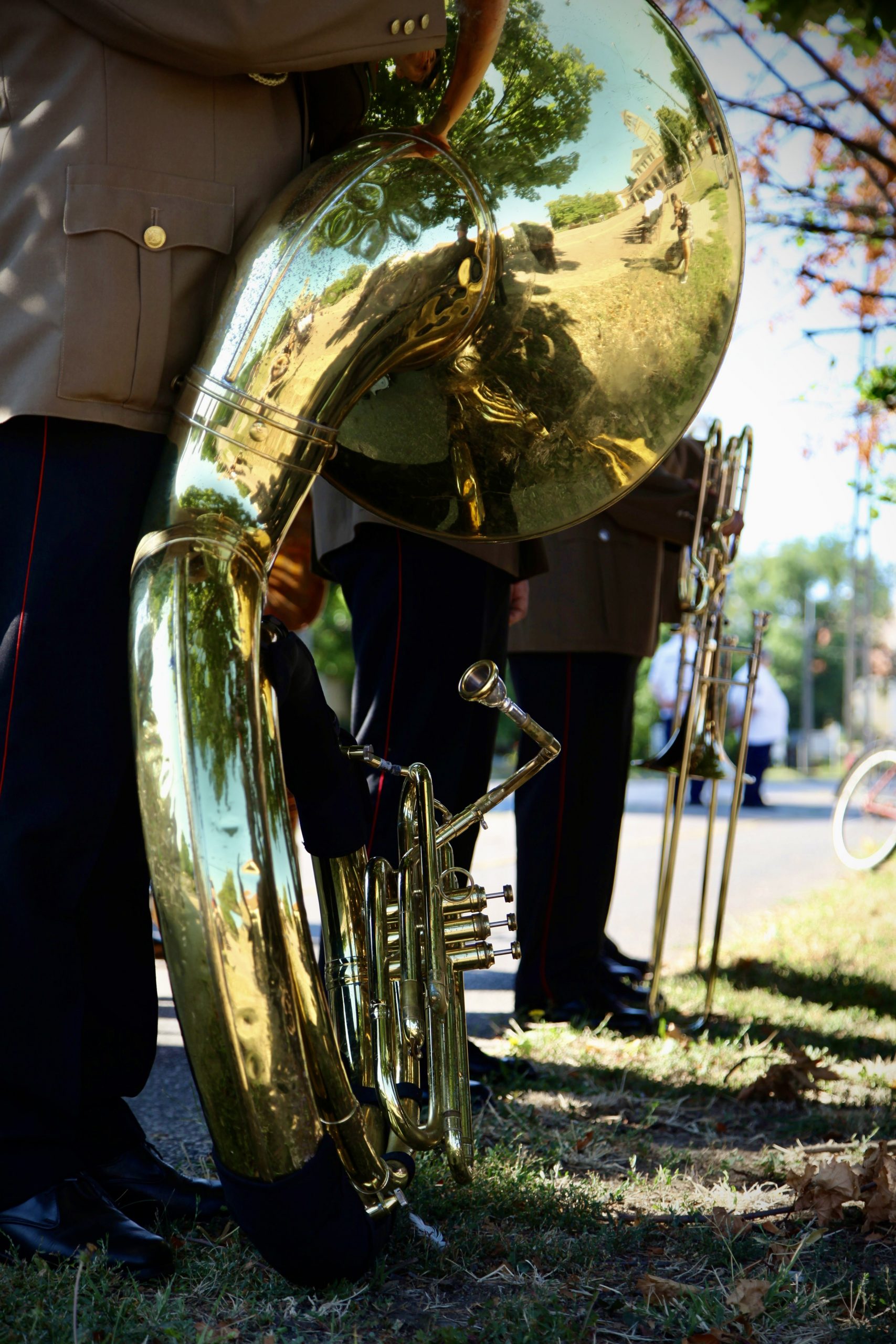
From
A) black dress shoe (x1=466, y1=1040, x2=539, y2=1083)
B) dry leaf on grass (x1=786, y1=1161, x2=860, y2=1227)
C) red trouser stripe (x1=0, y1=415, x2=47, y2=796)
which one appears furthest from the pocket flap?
black dress shoe (x1=466, y1=1040, x2=539, y2=1083)

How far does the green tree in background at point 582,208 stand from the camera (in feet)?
5.63

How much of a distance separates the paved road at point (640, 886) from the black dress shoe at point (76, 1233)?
536 millimetres

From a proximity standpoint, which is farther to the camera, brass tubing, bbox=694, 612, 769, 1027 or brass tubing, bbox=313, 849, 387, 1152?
brass tubing, bbox=694, 612, 769, 1027

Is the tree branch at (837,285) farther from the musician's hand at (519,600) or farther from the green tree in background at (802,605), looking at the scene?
the green tree in background at (802,605)

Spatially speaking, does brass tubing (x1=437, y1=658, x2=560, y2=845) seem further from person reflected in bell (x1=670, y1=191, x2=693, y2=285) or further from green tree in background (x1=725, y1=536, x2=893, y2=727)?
green tree in background (x1=725, y1=536, x2=893, y2=727)

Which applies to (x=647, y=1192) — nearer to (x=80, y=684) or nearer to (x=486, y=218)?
(x=80, y=684)

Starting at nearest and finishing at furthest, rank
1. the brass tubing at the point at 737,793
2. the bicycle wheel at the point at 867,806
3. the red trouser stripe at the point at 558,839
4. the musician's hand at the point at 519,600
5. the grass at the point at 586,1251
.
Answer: the grass at the point at 586,1251 < the musician's hand at the point at 519,600 < the brass tubing at the point at 737,793 < the red trouser stripe at the point at 558,839 < the bicycle wheel at the point at 867,806

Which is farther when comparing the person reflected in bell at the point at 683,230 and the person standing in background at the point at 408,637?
the person standing in background at the point at 408,637

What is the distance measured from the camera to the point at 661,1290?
151 cm

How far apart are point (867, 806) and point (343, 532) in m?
6.75

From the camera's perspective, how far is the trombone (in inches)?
122

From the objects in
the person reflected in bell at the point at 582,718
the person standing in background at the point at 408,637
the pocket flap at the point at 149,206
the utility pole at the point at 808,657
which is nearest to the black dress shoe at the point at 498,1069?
the person standing in background at the point at 408,637

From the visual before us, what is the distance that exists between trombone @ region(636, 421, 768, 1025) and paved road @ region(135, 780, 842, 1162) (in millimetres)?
683

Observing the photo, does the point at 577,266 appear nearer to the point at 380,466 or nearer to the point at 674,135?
the point at 674,135
